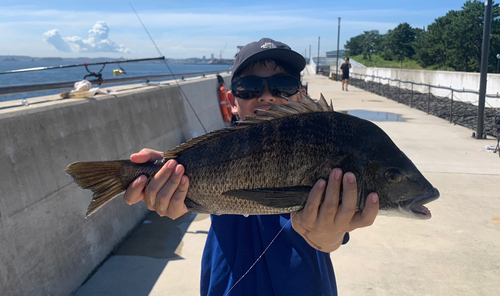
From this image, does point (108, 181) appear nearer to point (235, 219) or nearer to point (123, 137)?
point (235, 219)

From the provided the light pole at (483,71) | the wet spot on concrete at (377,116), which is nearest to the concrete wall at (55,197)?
the light pole at (483,71)

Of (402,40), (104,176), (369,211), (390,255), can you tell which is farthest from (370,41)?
(104,176)

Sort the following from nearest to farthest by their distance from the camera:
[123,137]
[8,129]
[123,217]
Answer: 1. [8,129]
2. [123,217]
3. [123,137]

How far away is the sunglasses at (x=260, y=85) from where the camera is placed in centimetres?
275

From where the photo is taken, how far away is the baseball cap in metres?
2.67

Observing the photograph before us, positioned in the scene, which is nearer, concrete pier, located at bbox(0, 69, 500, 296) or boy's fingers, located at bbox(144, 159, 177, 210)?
boy's fingers, located at bbox(144, 159, 177, 210)

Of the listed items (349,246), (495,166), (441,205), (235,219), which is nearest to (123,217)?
(235,219)

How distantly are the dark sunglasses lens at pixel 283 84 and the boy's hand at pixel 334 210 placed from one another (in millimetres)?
1083

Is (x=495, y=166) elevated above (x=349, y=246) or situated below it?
above

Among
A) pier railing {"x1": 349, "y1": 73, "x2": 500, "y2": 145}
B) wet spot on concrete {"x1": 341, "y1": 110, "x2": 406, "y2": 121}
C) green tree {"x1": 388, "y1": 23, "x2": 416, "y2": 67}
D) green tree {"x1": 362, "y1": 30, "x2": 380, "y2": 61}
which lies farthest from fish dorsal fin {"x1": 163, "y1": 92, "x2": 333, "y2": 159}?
green tree {"x1": 362, "y1": 30, "x2": 380, "y2": 61}

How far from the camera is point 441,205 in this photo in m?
5.45

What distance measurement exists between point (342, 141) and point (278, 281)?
916 mm

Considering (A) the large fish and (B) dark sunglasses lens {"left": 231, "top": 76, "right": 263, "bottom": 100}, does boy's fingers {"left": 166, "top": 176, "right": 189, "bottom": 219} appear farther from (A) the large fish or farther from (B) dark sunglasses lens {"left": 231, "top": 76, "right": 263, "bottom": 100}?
(B) dark sunglasses lens {"left": 231, "top": 76, "right": 263, "bottom": 100}

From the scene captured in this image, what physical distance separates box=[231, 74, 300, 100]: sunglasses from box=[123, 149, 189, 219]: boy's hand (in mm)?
952
